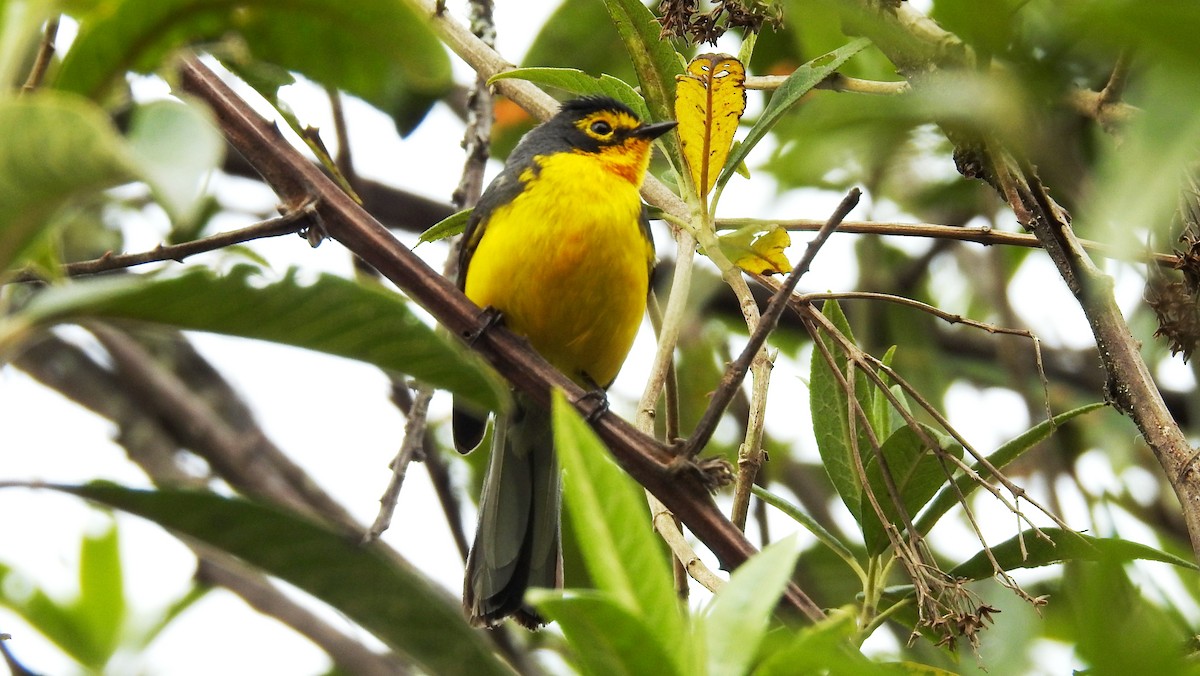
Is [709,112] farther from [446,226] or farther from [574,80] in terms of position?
[446,226]

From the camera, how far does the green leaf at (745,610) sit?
1.26 metres

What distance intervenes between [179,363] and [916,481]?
4.04m

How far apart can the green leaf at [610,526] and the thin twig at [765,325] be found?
361mm

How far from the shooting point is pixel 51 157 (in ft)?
3.02

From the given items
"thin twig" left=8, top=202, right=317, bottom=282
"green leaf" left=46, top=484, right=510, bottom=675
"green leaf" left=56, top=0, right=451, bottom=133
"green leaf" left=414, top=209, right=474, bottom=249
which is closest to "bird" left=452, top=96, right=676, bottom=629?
"green leaf" left=414, top=209, right=474, bottom=249

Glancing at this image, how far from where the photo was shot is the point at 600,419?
6.11ft

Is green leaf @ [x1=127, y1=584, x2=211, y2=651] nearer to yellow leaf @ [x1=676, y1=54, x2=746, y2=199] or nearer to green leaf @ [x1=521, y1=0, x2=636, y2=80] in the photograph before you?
yellow leaf @ [x1=676, y1=54, x2=746, y2=199]

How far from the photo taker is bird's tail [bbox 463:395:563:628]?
3.19 metres

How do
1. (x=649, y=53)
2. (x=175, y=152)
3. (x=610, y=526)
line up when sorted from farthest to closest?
(x=649, y=53), (x=610, y=526), (x=175, y=152)

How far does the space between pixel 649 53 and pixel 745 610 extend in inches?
54.4

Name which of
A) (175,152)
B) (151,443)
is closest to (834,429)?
(175,152)

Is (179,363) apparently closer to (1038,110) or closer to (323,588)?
(323,588)

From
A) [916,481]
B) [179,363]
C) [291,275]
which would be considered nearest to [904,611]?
[916,481]

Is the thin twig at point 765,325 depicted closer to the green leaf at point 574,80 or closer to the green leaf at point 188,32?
the green leaf at point 188,32
